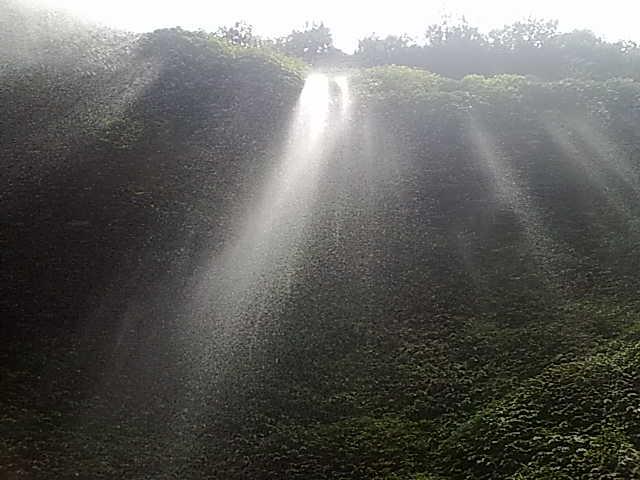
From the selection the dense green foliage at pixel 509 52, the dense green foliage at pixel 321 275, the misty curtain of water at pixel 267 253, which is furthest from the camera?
the dense green foliage at pixel 509 52

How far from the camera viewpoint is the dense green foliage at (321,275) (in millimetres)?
9430

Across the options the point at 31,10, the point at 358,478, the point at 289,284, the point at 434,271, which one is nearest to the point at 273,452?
the point at 358,478

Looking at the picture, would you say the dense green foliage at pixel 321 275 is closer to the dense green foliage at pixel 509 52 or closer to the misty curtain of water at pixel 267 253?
the misty curtain of water at pixel 267 253

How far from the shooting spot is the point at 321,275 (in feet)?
49.5

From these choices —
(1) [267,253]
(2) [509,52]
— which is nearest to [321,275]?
(1) [267,253]

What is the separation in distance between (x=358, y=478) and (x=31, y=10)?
79.5 feet

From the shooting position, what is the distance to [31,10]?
2561cm

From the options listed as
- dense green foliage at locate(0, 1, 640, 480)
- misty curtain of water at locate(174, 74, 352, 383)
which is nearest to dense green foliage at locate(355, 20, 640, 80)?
dense green foliage at locate(0, 1, 640, 480)

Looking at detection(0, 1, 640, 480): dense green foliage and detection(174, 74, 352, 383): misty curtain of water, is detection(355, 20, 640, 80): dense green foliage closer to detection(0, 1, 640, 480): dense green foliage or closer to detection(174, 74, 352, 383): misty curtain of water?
detection(0, 1, 640, 480): dense green foliage

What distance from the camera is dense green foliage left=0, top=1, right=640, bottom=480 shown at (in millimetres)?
9430

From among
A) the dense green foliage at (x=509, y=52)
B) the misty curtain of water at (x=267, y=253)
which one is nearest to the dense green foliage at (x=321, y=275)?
the misty curtain of water at (x=267, y=253)

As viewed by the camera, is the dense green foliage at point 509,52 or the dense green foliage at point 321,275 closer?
the dense green foliage at point 321,275

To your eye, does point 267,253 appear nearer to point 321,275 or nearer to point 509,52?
point 321,275

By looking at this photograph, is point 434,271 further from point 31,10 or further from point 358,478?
point 31,10
